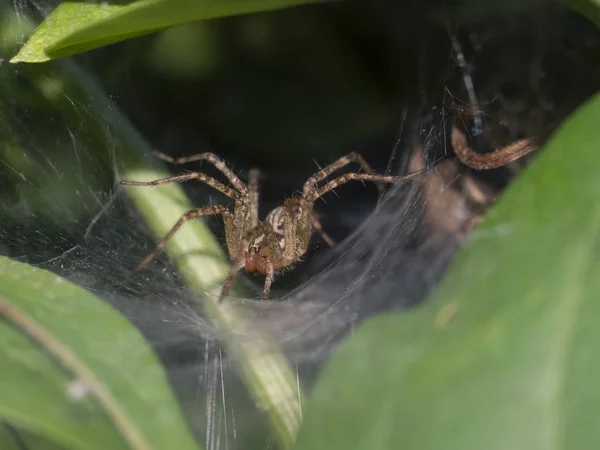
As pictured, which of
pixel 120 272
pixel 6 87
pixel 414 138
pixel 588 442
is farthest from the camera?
pixel 414 138

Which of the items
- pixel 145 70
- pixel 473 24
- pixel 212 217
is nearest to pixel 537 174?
pixel 212 217

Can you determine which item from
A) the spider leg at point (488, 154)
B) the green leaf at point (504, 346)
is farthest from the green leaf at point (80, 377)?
the spider leg at point (488, 154)

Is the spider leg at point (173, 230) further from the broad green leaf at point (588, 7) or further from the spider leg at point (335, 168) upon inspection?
the broad green leaf at point (588, 7)

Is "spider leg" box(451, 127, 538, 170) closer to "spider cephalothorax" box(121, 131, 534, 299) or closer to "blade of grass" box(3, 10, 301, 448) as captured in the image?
"spider cephalothorax" box(121, 131, 534, 299)

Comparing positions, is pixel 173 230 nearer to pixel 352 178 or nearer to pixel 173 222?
pixel 173 222

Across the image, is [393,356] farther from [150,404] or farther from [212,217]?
[212,217]
